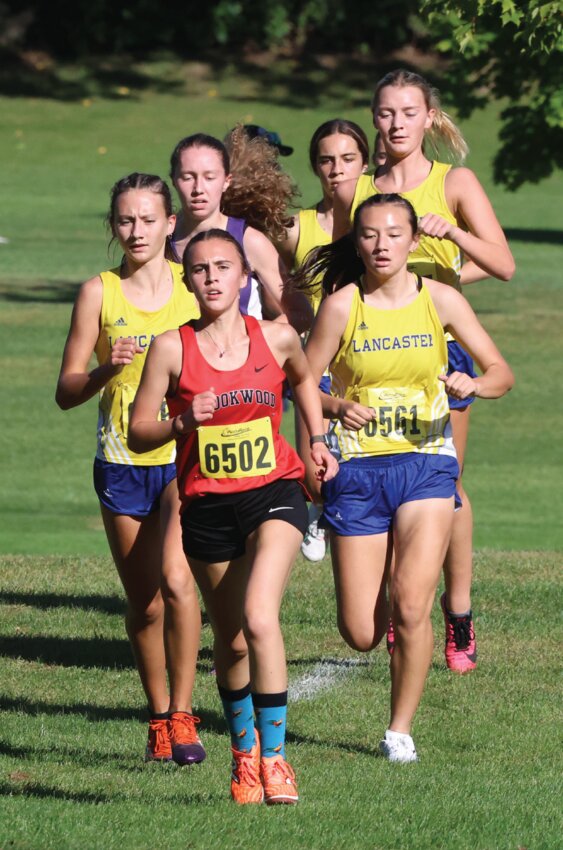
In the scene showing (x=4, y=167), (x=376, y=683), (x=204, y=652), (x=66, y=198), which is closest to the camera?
(x=376, y=683)

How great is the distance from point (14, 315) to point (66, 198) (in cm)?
1785

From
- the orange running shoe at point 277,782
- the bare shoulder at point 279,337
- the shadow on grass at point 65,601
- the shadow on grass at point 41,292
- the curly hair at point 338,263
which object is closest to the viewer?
the orange running shoe at point 277,782

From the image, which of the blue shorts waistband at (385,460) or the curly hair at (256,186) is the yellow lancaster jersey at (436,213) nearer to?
the curly hair at (256,186)

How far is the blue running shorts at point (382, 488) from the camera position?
6.14 meters

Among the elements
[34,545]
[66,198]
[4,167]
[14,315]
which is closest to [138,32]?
[4,167]

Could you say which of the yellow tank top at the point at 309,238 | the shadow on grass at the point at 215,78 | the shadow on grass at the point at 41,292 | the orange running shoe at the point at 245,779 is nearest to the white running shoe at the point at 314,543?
the yellow tank top at the point at 309,238

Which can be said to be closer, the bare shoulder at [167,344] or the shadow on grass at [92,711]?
the bare shoulder at [167,344]

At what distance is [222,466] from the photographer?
5516mm

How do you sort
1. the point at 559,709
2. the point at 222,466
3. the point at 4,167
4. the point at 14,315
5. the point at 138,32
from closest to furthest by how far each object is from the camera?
the point at 222,466, the point at 559,709, the point at 14,315, the point at 4,167, the point at 138,32

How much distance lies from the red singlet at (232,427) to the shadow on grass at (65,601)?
12.0 feet

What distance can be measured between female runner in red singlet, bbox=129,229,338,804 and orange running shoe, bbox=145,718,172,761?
68cm

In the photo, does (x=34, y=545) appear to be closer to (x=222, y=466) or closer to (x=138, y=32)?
(x=222, y=466)

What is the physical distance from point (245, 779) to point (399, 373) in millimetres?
1637

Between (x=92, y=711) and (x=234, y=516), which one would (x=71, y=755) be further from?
(x=234, y=516)
